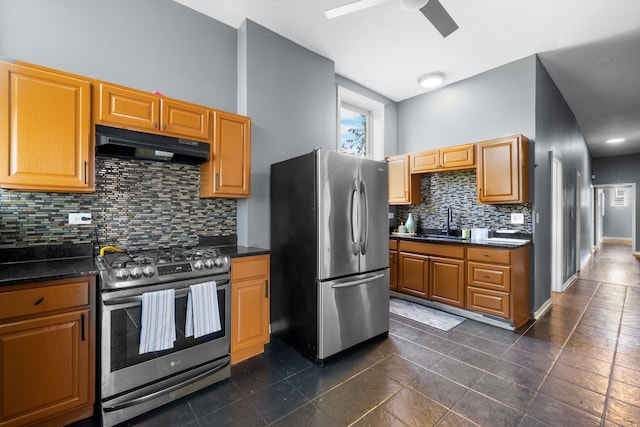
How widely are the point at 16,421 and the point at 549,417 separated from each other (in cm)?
294

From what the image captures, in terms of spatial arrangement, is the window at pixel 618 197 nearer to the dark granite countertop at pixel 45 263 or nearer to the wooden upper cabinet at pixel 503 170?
the wooden upper cabinet at pixel 503 170

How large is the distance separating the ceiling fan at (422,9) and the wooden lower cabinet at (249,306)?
193cm

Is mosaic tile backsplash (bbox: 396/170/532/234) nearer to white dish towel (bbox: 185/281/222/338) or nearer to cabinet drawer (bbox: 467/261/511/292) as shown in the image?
cabinet drawer (bbox: 467/261/511/292)

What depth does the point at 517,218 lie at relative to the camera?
340 centimetres

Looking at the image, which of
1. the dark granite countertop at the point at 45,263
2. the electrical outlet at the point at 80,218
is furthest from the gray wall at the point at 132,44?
the dark granite countertop at the point at 45,263

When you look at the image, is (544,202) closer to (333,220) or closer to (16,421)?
(333,220)

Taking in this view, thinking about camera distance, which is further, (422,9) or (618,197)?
(618,197)

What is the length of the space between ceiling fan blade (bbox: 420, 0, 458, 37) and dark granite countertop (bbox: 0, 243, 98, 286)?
276 cm

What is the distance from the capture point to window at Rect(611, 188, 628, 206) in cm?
1062

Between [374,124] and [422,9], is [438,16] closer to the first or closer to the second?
[422,9]

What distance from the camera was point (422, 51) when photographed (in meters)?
3.34

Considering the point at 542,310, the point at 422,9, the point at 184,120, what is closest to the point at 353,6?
the point at 422,9

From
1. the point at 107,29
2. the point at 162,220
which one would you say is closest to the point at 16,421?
the point at 162,220

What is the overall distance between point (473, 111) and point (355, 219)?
8.72ft
